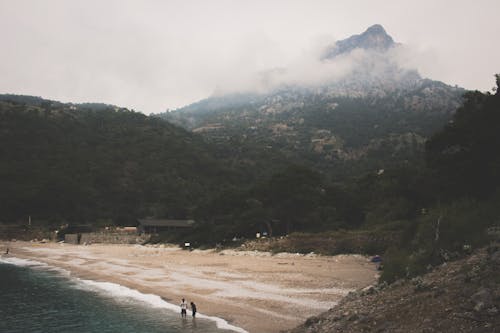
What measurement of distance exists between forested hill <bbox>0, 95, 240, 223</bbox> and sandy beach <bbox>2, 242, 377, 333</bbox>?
53574 millimetres

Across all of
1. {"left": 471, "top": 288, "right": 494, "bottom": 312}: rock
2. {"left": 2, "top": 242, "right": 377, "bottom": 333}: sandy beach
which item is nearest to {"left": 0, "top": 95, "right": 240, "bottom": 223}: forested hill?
{"left": 2, "top": 242, "right": 377, "bottom": 333}: sandy beach

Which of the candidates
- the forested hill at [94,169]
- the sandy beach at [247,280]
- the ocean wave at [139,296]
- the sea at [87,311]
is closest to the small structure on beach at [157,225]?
→ the forested hill at [94,169]

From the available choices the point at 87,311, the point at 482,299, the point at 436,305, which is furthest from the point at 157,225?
the point at 482,299

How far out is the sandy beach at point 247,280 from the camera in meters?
23.6

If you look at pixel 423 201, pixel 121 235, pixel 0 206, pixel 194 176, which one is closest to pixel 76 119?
pixel 194 176

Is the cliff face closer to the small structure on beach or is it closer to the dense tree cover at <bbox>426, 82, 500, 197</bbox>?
the dense tree cover at <bbox>426, 82, 500, 197</bbox>

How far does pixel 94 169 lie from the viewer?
443 ft

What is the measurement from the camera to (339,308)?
60.2 ft

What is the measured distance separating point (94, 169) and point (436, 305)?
136479mm

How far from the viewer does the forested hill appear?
10794cm

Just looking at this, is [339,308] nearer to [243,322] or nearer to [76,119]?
[243,322]

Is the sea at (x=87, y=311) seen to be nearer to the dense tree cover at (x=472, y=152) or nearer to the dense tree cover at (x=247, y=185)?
the dense tree cover at (x=247, y=185)

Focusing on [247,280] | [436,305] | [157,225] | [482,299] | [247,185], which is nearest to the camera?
[482,299]

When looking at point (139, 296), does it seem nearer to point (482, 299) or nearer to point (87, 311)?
point (87, 311)
